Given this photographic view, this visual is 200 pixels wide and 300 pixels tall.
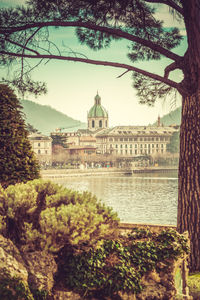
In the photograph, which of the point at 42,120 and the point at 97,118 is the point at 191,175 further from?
the point at 97,118

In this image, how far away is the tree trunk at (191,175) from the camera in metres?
3.08

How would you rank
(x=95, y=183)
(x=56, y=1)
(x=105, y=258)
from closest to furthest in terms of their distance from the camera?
(x=105, y=258), (x=56, y=1), (x=95, y=183)

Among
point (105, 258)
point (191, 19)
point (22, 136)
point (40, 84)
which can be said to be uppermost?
point (191, 19)

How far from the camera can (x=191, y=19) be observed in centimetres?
310

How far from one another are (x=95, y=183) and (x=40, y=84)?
24.4m

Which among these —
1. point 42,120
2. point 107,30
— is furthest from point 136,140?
point 107,30

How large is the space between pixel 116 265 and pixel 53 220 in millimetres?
471

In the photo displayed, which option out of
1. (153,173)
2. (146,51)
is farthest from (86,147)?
(146,51)

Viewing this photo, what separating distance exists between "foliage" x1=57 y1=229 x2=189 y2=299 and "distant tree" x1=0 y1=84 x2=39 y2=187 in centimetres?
111

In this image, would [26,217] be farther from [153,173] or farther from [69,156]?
[153,173]

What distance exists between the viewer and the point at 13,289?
1.62 m

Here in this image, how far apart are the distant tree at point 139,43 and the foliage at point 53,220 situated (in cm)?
137

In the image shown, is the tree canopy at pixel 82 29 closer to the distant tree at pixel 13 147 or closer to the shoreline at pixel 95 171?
the distant tree at pixel 13 147

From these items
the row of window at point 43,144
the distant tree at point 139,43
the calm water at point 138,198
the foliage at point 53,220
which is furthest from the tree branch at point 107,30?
the row of window at point 43,144
